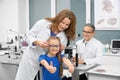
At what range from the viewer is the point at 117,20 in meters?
4.00

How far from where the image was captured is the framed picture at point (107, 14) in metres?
4.00

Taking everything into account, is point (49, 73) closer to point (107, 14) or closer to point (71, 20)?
point (71, 20)

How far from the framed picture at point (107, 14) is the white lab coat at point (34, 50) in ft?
7.51

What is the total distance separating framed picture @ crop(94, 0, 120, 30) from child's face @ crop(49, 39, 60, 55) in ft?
8.10

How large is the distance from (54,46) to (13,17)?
3.30 metres

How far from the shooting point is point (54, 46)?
72.0 inches

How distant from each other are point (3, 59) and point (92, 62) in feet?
4.03

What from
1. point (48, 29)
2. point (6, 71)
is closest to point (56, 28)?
point (48, 29)

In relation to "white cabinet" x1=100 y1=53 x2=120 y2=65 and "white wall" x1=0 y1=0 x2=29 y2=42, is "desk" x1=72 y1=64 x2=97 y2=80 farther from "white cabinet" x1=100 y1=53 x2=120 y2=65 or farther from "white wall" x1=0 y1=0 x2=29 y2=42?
"white wall" x1=0 y1=0 x2=29 y2=42

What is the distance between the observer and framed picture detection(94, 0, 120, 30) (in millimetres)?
4004

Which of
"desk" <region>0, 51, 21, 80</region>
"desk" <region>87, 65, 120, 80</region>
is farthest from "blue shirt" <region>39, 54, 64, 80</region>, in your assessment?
"desk" <region>0, 51, 21, 80</region>

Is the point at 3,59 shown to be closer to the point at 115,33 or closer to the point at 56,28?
the point at 56,28

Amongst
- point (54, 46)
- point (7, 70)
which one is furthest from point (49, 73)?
point (7, 70)

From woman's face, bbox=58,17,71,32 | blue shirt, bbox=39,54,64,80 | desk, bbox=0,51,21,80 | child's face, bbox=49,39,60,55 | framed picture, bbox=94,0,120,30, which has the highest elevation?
framed picture, bbox=94,0,120,30
